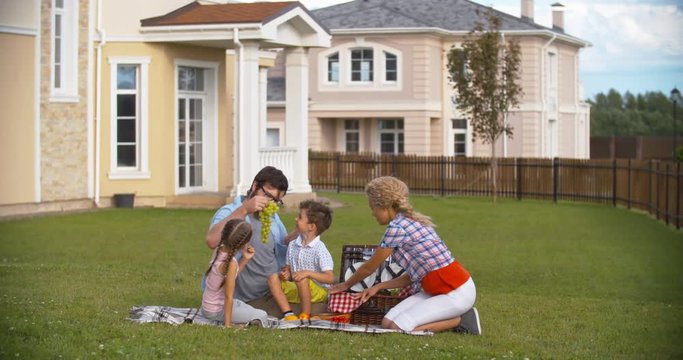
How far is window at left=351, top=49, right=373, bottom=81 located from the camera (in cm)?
4638

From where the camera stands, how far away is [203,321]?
9.74 meters

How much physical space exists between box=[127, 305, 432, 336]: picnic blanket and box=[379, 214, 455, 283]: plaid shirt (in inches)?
20.7

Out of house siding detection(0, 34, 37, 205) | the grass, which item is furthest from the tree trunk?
house siding detection(0, 34, 37, 205)

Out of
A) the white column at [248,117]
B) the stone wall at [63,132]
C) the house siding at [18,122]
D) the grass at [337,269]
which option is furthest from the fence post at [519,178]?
the house siding at [18,122]

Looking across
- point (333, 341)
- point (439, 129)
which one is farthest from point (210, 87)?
point (439, 129)

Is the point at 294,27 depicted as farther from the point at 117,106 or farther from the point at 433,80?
the point at 433,80

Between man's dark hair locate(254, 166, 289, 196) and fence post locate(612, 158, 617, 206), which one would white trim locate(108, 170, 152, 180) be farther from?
man's dark hair locate(254, 166, 289, 196)

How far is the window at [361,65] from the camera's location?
46375 mm

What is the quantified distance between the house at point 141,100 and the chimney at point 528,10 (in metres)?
19.0

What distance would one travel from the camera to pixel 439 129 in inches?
1849

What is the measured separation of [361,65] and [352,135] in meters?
3.05

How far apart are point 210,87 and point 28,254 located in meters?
9.81

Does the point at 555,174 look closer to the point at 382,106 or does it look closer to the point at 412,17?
the point at 412,17

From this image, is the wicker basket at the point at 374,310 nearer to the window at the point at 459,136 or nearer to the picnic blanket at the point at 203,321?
the picnic blanket at the point at 203,321
